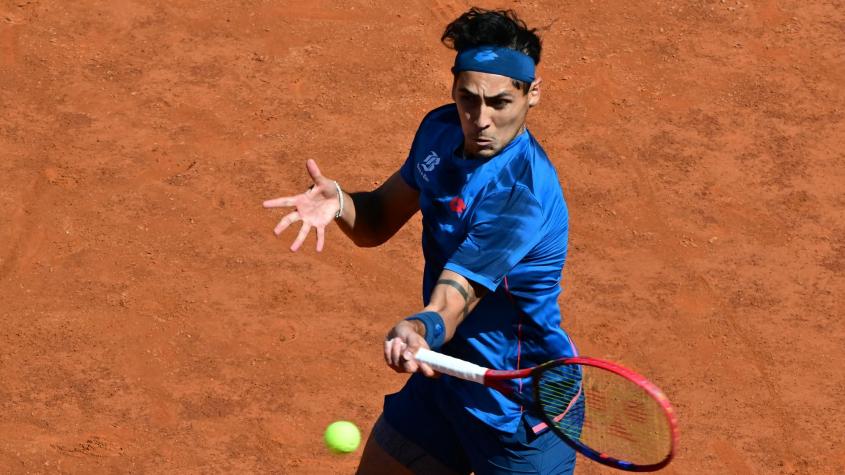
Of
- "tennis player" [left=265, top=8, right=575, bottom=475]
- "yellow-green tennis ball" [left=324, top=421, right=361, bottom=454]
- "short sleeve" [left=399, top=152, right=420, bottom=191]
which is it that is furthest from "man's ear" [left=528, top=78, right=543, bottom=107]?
"yellow-green tennis ball" [left=324, top=421, right=361, bottom=454]

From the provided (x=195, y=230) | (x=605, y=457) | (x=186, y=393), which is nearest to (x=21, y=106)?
(x=195, y=230)

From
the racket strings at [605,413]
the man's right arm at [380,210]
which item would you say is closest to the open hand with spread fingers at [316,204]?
the man's right arm at [380,210]

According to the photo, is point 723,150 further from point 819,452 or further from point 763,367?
point 819,452

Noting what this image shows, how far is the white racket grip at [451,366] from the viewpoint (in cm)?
438

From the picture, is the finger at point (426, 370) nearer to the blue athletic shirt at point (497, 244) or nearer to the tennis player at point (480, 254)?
the tennis player at point (480, 254)

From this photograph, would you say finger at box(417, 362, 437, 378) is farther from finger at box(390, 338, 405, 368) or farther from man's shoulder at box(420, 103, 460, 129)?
man's shoulder at box(420, 103, 460, 129)

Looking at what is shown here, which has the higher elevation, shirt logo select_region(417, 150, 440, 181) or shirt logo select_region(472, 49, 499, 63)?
shirt logo select_region(472, 49, 499, 63)

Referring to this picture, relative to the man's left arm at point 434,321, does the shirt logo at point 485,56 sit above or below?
above

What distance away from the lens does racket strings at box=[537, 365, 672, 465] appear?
460 centimetres

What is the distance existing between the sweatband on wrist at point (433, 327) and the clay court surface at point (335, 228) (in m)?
2.72

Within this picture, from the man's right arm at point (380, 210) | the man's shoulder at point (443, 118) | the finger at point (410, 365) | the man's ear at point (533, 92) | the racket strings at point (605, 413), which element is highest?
the man's ear at point (533, 92)

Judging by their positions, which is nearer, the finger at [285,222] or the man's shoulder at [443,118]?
the finger at [285,222]

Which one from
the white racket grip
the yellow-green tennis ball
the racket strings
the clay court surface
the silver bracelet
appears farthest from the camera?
the clay court surface

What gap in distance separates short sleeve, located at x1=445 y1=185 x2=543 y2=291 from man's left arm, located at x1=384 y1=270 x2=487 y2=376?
61 millimetres
